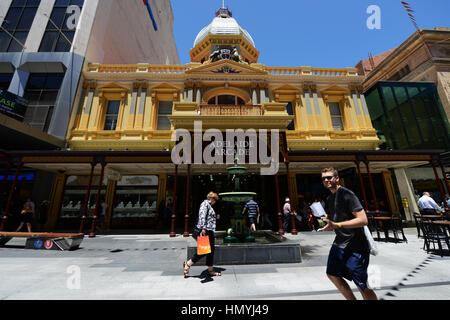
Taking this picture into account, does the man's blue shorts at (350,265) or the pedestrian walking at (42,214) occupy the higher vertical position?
the pedestrian walking at (42,214)

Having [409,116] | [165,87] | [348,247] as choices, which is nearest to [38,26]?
[165,87]

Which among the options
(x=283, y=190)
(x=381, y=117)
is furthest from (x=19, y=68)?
(x=381, y=117)

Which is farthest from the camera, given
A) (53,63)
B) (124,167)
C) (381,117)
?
(381,117)

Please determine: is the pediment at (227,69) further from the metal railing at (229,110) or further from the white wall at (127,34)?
the white wall at (127,34)

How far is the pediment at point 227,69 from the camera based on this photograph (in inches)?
556

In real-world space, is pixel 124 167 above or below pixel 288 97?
below

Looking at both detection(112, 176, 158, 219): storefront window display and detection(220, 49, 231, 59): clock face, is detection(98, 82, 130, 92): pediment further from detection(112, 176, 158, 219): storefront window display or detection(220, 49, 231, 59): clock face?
detection(220, 49, 231, 59): clock face

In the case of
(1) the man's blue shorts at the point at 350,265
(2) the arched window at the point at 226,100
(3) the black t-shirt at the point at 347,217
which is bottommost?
(1) the man's blue shorts at the point at 350,265

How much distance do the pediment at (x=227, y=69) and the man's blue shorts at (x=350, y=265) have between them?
1405 cm

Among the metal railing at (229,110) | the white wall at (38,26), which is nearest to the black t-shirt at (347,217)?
the metal railing at (229,110)

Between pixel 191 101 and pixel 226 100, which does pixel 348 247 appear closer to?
pixel 191 101

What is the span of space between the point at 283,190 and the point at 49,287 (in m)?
12.3
